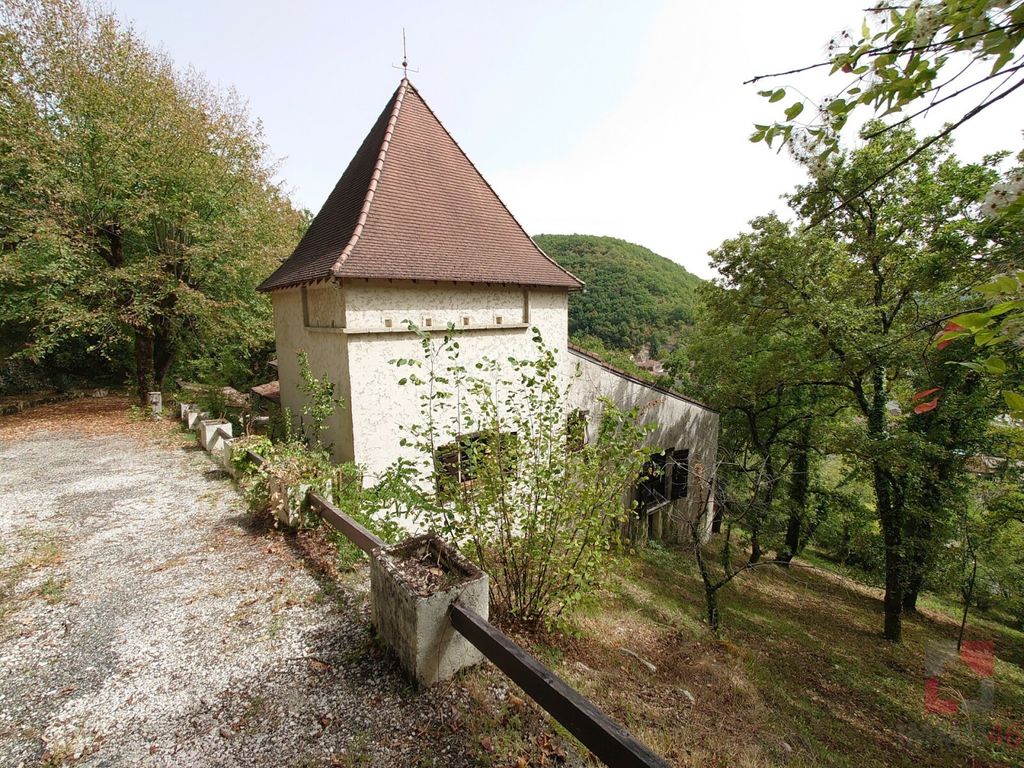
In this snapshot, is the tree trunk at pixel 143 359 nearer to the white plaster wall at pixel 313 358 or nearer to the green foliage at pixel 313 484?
the white plaster wall at pixel 313 358

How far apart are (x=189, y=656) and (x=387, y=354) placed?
183 inches

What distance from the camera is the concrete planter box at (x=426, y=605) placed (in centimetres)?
296

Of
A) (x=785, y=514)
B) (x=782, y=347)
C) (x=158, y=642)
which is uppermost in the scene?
(x=782, y=347)

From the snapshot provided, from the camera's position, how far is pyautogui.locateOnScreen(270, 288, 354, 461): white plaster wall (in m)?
7.09

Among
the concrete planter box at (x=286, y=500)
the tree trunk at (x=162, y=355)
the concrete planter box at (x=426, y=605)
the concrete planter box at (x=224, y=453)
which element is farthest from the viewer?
the tree trunk at (x=162, y=355)

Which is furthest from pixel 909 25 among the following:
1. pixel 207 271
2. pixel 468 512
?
pixel 207 271

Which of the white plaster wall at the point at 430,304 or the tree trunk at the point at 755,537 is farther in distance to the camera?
the tree trunk at the point at 755,537

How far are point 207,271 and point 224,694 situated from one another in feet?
47.4

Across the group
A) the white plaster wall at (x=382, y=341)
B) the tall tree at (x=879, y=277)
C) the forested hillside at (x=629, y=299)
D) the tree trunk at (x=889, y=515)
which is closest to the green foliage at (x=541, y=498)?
the white plaster wall at (x=382, y=341)

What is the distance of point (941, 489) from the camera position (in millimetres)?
9836

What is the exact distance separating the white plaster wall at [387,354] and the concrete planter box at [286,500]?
130 centimetres

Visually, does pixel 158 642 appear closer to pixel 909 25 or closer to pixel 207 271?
pixel 909 25

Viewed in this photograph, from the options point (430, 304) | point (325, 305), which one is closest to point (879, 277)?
point (430, 304)

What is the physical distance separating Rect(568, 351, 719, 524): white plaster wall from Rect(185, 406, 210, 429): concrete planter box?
9.13 m
